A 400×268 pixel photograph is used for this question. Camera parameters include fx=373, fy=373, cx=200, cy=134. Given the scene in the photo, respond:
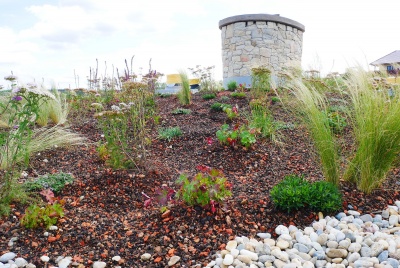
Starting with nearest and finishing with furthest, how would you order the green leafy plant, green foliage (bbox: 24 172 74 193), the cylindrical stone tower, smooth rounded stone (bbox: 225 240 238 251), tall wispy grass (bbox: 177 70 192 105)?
smooth rounded stone (bbox: 225 240 238 251) < the green leafy plant < green foliage (bbox: 24 172 74 193) < tall wispy grass (bbox: 177 70 192 105) < the cylindrical stone tower

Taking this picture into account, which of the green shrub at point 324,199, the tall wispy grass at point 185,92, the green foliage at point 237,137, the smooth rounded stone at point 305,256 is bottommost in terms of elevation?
the smooth rounded stone at point 305,256

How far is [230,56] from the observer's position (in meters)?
12.2

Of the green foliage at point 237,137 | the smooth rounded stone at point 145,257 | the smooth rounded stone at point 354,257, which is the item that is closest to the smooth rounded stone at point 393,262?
the smooth rounded stone at point 354,257

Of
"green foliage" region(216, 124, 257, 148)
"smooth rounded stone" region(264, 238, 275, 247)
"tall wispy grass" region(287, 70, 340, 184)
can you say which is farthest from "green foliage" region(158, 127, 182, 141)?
"smooth rounded stone" region(264, 238, 275, 247)

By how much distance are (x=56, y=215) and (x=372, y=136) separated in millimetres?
2568

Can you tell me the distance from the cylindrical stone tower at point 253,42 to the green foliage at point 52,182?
27.9 feet

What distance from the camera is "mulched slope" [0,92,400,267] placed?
264cm

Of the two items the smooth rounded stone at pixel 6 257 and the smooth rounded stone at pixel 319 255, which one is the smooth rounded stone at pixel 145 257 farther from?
the smooth rounded stone at pixel 319 255

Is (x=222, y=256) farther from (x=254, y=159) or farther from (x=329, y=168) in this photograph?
(x=254, y=159)

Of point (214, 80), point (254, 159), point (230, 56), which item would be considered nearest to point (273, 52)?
point (230, 56)

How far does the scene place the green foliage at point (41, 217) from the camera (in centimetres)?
281

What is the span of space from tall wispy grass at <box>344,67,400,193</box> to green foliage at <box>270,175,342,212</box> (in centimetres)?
39

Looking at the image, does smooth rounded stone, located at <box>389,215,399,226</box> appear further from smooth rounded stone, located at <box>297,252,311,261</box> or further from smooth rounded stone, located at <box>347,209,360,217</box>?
smooth rounded stone, located at <box>297,252,311,261</box>

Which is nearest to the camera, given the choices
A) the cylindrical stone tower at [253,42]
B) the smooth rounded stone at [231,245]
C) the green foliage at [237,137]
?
the smooth rounded stone at [231,245]
